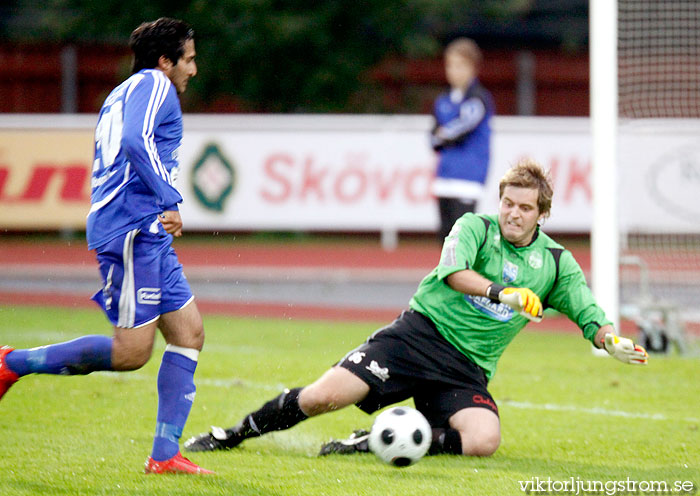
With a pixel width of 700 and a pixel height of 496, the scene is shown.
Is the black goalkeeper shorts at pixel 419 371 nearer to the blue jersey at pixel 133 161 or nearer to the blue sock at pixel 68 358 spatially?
the blue sock at pixel 68 358

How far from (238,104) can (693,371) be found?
14365mm

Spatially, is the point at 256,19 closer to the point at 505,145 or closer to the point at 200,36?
the point at 200,36

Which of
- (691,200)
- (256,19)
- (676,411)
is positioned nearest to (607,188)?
(676,411)

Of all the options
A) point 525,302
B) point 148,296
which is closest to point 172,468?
point 148,296

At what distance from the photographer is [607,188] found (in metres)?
8.04

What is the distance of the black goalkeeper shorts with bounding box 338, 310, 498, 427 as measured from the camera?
189 inches

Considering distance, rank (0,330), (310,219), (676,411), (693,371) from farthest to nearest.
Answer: (310,219) < (0,330) < (693,371) < (676,411)

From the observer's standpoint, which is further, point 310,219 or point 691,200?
point 310,219

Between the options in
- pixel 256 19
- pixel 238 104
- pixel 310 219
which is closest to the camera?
pixel 310 219

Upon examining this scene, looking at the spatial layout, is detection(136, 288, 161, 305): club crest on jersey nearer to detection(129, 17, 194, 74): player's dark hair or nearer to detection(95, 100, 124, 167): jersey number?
detection(95, 100, 124, 167): jersey number

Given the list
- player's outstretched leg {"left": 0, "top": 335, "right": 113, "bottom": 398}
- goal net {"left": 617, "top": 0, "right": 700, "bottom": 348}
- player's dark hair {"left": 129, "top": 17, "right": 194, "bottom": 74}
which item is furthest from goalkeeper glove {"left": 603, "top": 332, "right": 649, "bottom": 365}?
goal net {"left": 617, "top": 0, "right": 700, "bottom": 348}

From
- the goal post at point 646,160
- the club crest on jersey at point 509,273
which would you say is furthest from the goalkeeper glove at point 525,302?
the goal post at point 646,160

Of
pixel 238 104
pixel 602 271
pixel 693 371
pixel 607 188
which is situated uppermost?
pixel 238 104

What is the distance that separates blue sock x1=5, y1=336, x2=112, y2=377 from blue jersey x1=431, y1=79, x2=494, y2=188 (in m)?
5.19
